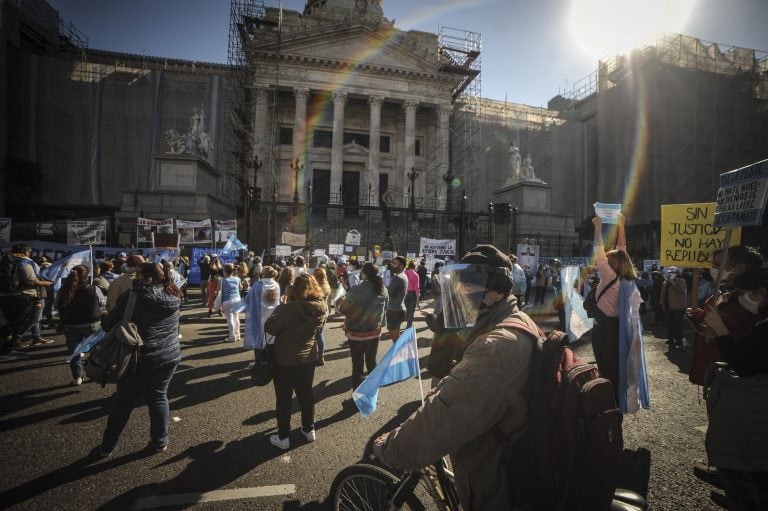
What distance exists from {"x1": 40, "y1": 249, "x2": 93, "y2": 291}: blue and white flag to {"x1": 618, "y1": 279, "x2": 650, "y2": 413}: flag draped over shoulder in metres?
9.95

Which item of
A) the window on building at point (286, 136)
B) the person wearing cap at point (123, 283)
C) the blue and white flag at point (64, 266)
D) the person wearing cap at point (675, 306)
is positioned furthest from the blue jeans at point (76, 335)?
the window on building at point (286, 136)

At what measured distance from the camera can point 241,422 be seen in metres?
4.39

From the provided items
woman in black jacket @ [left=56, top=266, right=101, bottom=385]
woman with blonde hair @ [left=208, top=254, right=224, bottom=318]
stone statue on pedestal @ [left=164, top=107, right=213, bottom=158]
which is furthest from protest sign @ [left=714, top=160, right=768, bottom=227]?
stone statue on pedestal @ [left=164, top=107, right=213, bottom=158]

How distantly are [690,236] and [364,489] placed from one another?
5.06 m

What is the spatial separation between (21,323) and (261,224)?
10213mm

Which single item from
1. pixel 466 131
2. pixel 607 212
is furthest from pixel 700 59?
pixel 607 212

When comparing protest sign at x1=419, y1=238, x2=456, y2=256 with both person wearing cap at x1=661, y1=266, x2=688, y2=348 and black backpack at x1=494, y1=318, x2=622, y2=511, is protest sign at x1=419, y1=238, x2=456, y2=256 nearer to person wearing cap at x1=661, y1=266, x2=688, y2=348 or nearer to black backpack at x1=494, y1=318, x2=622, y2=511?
person wearing cap at x1=661, y1=266, x2=688, y2=348

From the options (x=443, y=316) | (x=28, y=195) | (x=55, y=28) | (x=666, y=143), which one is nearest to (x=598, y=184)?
(x=666, y=143)

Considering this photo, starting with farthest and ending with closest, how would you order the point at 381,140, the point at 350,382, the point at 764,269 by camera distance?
1. the point at 381,140
2. the point at 350,382
3. the point at 764,269

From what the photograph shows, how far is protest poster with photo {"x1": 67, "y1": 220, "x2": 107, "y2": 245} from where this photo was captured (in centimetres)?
1362

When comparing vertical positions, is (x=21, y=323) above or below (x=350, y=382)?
above

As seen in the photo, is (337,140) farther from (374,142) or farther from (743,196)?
(743,196)

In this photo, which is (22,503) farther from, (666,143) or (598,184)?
(598,184)

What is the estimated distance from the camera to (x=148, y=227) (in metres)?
14.8
